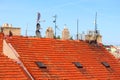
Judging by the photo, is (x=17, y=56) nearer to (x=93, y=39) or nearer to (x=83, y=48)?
(x=83, y=48)

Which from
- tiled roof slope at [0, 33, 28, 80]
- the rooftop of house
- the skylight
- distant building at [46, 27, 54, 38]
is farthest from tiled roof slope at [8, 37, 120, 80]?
distant building at [46, 27, 54, 38]

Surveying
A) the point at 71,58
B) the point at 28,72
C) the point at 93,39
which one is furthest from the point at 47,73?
the point at 93,39

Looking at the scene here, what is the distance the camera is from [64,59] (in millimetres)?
35000

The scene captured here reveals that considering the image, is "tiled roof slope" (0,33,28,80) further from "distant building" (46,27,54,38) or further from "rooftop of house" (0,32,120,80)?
"distant building" (46,27,54,38)

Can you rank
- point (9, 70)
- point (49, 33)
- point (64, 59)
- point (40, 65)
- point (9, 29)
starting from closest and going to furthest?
point (9, 70) < point (40, 65) < point (64, 59) < point (9, 29) < point (49, 33)

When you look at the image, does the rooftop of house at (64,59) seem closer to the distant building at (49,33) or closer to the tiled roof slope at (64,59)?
the tiled roof slope at (64,59)

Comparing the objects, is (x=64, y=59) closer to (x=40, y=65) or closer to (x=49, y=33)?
(x=40, y=65)

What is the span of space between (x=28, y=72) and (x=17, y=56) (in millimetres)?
1815

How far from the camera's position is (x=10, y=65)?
1202 inches

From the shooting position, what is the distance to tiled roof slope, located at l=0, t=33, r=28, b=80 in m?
29.3

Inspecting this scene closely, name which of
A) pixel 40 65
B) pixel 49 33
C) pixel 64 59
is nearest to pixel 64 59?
pixel 64 59

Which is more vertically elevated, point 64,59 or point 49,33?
point 49,33

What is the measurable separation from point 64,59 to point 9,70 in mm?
6503

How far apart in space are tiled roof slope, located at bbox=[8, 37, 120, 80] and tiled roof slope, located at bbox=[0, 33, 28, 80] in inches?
46.3
